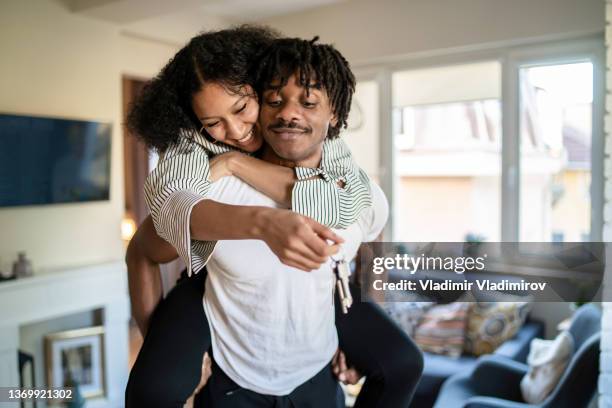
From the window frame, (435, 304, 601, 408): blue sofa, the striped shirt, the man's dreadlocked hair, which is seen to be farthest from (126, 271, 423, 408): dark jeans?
the window frame

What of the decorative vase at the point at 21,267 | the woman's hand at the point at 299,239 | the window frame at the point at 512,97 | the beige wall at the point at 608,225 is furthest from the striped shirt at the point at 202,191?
the decorative vase at the point at 21,267

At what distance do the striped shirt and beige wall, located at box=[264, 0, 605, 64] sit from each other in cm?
183

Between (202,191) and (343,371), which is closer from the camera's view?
(202,191)

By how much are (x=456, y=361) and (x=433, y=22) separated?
4.59ft

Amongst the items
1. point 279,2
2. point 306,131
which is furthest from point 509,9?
point 306,131

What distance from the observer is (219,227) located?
1.49 ft

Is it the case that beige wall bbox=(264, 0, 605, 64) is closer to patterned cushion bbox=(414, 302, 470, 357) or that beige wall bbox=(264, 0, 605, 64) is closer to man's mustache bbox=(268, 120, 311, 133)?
patterned cushion bbox=(414, 302, 470, 357)

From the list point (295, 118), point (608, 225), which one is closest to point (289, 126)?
point (295, 118)

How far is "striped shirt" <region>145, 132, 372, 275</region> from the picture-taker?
496 mm

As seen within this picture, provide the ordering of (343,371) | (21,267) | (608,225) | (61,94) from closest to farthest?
(343,371), (608,225), (21,267), (61,94)

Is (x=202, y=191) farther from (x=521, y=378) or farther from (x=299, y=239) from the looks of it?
(x=521, y=378)

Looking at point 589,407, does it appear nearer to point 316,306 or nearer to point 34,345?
point 316,306

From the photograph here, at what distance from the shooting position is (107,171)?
240 centimetres

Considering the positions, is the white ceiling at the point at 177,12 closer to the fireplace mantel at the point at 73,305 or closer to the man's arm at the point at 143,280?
the fireplace mantel at the point at 73,305
